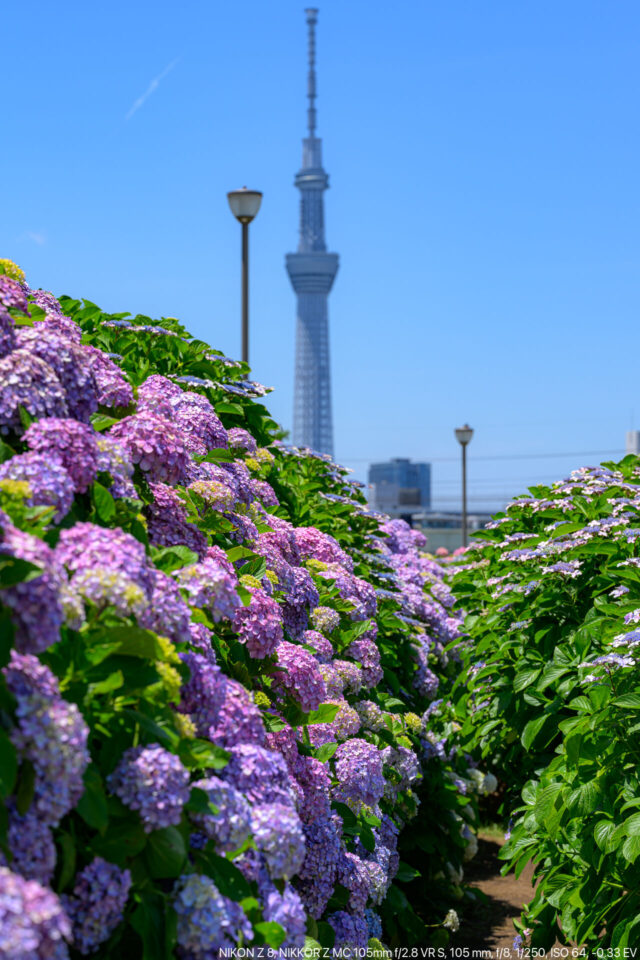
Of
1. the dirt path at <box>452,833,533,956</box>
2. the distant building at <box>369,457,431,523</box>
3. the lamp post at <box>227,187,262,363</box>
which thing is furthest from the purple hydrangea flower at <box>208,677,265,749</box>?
the lamp post at <box>227,187,262,363</box>

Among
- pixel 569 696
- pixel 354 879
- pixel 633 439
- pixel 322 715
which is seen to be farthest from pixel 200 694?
pixel 633 439

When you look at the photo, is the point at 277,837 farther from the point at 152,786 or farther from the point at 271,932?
the point at 152,786

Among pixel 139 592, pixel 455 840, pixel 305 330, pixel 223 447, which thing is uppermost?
pixel 305 330

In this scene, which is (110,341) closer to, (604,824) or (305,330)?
(604,824)

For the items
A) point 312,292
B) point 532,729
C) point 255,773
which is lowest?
point 532,729

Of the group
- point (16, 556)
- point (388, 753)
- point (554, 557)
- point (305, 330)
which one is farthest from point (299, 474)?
point (305, 330)

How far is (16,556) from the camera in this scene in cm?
185

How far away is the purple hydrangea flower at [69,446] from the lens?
7.75 ft

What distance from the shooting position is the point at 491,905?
22.1ft

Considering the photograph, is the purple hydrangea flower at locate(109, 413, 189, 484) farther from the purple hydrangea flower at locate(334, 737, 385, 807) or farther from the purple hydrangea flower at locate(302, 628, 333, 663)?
the purple hydrangea flower at locate(334, 737, 385, 807)

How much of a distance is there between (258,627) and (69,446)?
0.96 metres

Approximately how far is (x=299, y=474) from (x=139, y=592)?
438 cm

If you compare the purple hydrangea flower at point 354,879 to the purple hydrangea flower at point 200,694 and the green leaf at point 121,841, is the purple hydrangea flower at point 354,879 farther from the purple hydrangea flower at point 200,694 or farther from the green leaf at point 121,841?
the green leaf at point 121,841

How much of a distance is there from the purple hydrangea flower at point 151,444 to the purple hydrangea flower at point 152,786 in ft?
3.24
